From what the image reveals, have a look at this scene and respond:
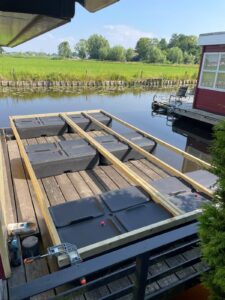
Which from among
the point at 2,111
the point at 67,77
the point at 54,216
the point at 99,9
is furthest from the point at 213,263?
the point at 67,77

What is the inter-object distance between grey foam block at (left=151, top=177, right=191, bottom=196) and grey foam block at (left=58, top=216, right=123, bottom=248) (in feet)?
3.52

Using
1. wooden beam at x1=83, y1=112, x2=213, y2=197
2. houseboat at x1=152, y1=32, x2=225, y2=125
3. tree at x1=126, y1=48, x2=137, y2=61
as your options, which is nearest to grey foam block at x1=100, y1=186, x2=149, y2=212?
wooden beam at x1=83, y1=112, x2=213, y2=197

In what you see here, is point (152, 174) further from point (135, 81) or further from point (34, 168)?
point (135, 81)

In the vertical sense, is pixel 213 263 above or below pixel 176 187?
above

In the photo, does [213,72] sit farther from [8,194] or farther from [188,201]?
[8,194]

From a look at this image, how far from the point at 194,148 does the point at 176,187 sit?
16.7 ft

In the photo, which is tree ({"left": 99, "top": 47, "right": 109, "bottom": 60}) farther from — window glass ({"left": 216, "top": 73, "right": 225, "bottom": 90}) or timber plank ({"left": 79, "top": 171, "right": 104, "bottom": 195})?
timber plank ({"left": 79, "top": 171, "right": 104, "bottom": 195})

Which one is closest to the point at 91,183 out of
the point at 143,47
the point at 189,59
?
the point at 189,59

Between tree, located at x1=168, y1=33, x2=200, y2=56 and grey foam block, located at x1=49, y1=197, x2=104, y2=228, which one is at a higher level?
tree, located at x1=168, y1=33, x2=200, y2=56

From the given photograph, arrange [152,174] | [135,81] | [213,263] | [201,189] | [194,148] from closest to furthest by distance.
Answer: [213,263], [201,189], [152,174], [194,148], [135,81]

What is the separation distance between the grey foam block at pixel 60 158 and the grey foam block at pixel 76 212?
4.37 feet

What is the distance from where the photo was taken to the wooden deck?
2.15 metres

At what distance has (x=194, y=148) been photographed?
8.25m

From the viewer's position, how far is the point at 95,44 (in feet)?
226
